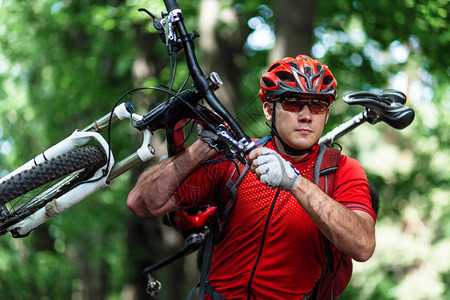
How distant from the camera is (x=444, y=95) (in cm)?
1201

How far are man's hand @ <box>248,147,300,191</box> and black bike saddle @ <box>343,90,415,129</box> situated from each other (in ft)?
3.57

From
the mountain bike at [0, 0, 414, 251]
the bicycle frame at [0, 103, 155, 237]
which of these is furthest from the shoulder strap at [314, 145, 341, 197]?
the bicycle frame at [0, 103, 155, 237]

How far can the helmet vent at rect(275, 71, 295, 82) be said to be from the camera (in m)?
3.85

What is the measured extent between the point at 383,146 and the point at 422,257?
694 cm

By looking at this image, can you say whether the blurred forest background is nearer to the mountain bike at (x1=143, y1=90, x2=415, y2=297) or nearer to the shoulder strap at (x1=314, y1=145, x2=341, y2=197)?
the mountain bike at (x1=143, y1=90, x2=415, y2=297)

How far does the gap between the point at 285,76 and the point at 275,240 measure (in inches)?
38.0

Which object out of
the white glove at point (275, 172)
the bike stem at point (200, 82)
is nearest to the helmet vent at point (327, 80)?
the bike stem at point (200, 82)

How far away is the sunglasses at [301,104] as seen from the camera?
3809 millimetres

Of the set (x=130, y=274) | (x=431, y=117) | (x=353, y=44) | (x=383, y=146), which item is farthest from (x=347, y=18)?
(x=383, y=146)

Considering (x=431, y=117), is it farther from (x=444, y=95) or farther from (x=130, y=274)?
(x=130, y=274)

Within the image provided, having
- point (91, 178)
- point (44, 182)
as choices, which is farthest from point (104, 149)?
point (44, 182)

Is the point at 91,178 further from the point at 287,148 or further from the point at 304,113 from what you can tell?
the point at 304,113

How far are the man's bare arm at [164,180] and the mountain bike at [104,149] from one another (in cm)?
9

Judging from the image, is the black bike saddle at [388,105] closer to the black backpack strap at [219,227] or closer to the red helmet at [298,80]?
the red helmet at [298,80]
